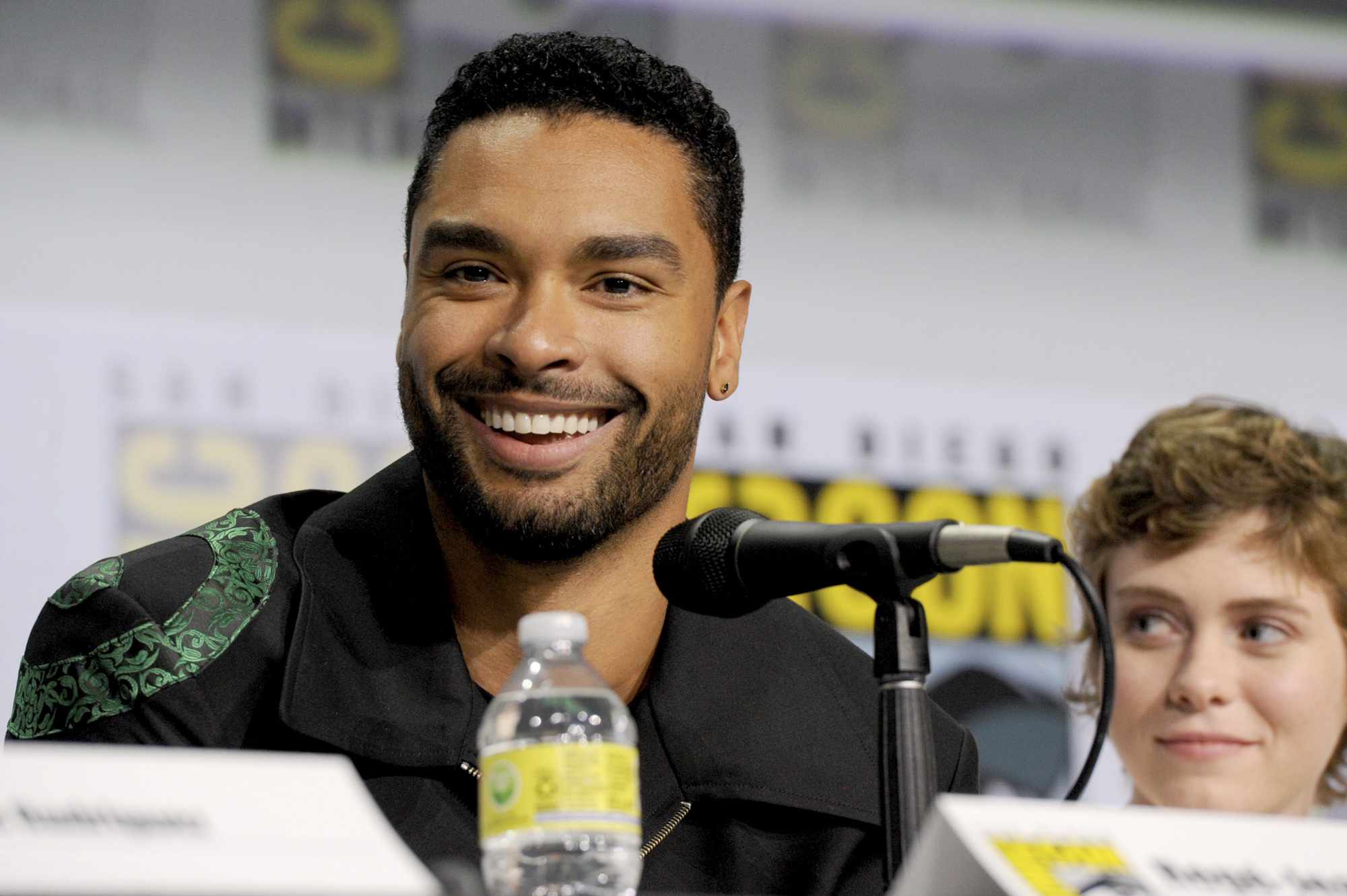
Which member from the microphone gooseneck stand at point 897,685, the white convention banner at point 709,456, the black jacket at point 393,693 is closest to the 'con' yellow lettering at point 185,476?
the white convention banner at point 709,456

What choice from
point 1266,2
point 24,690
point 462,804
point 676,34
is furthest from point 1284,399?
point 24,690

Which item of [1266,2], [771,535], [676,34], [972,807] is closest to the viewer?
[972,807]

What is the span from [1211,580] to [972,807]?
1478 mm

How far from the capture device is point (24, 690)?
5.43 feet

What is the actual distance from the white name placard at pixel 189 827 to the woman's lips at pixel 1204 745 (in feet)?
5.33

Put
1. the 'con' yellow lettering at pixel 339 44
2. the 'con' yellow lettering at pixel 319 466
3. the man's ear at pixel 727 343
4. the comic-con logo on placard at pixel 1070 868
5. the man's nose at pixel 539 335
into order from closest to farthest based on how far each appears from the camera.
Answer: the comic-con logo on placard at pixel 1070 868, the man's nose at pixel 539 335, the man's ear at pixel 727 343, the 'con' yellow lettering at pixel 319 466, the 'con' yellow lettering at pixel 339 44

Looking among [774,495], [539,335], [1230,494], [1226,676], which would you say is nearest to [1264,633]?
[1226,676]

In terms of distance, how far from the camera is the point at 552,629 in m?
1.15

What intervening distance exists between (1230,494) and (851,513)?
83 centimetres

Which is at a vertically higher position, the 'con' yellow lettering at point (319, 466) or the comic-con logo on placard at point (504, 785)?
the 'con' yellow lettering at point (319, 466)

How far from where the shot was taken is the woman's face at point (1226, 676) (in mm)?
2340

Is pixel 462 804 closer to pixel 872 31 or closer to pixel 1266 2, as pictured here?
pixel 872 31

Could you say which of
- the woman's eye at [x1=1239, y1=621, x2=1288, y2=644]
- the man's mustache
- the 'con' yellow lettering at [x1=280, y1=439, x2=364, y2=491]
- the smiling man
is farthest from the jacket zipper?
the 'con' yellow lettering at [x1=280, y1=439, x2=364, y2=491]

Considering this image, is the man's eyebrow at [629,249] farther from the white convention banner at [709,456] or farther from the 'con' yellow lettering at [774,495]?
the 'con' yellow lettering at [774,495]
